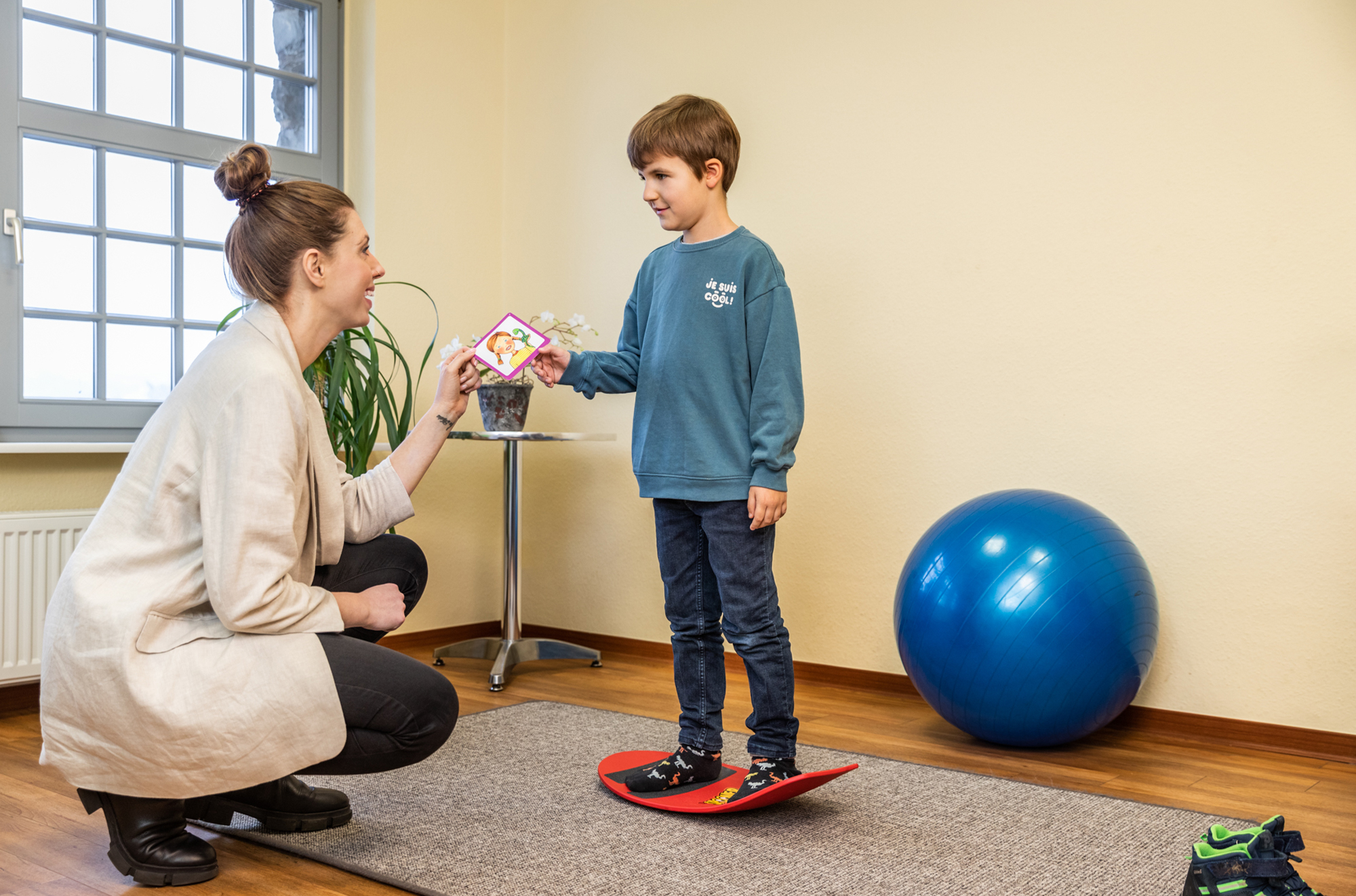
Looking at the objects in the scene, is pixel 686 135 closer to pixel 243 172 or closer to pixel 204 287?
pixel 243 172

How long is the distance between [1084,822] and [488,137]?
9.15 feet

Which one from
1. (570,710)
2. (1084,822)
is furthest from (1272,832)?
(570,710)

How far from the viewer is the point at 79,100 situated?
2701 millimetres

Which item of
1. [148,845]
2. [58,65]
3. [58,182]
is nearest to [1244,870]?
[148,845]

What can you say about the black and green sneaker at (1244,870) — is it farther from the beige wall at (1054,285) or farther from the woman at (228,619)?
the beige wall at (1054,285)

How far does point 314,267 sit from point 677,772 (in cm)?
99

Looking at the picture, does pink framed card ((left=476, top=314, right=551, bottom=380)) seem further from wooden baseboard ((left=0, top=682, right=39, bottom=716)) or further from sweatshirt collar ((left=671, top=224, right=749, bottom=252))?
wooden baseboard ((left=0, top=682, right=39, bottom=716))

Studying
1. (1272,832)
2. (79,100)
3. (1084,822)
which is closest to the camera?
(1272,832)

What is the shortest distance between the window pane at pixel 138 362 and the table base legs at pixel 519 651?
1.05 metres

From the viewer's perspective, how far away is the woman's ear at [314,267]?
153 cm

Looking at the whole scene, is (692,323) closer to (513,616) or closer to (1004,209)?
(1004,209)

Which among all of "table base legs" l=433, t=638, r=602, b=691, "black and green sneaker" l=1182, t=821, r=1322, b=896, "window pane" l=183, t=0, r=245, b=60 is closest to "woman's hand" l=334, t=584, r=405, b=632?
"black and green sneaker" l=1182, t=821, r=1322, b=896

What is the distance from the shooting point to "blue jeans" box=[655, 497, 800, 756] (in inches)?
68.3

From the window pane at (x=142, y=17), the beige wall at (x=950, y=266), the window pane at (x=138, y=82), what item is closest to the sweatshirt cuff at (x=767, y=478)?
the beige wall at (x=950, y=266)
